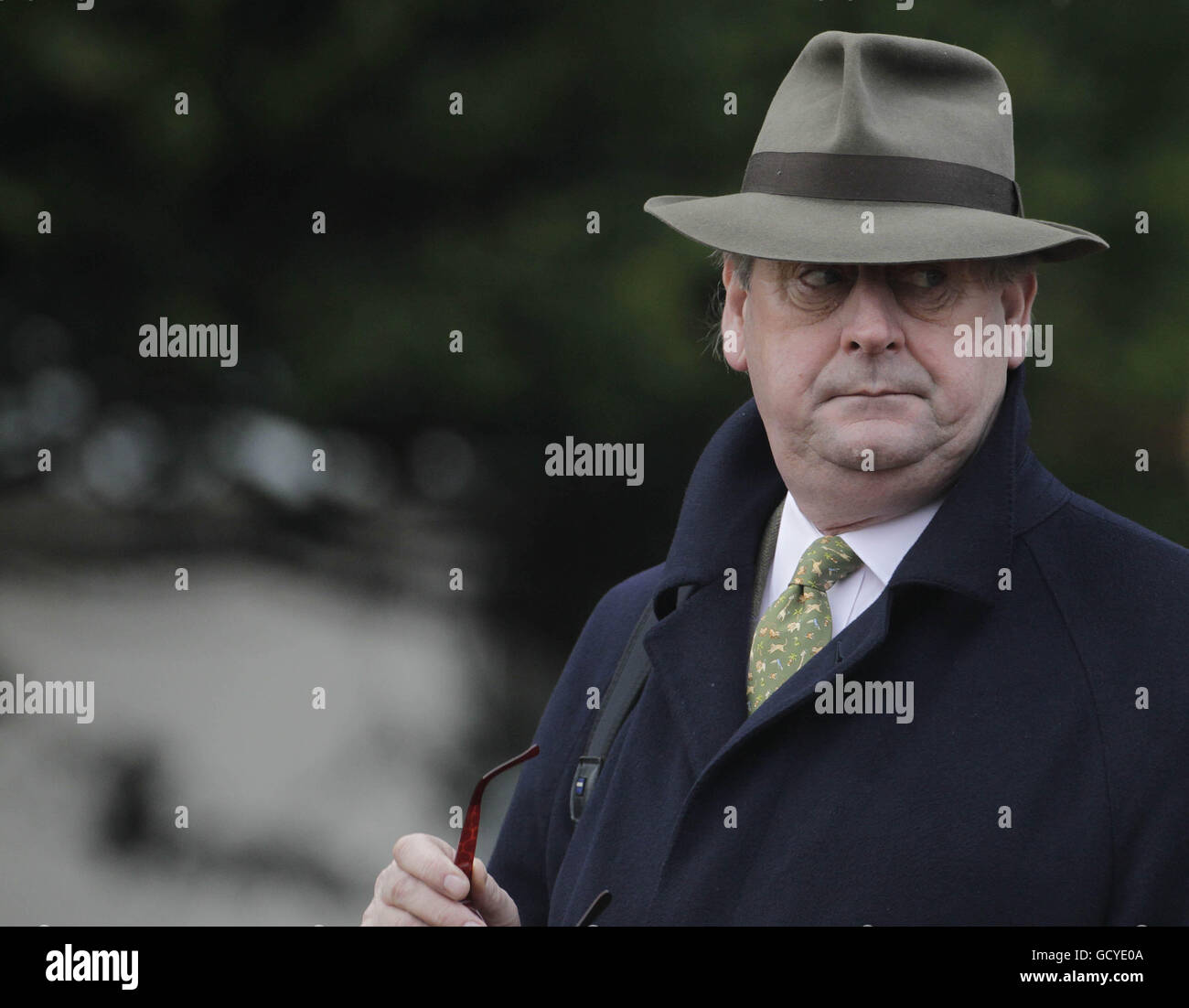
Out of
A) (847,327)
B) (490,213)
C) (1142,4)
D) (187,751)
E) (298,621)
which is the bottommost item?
(187,751)

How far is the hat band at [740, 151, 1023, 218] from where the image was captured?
6.68ft

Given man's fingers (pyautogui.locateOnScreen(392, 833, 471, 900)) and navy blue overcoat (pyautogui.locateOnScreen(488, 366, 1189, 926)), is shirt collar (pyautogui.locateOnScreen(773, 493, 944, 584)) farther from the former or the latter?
man's fingers (pyautogui.locateOnScreen(392, 833, 471, 900))

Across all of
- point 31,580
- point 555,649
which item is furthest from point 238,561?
point 555,649

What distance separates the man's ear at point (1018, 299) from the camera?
2096 mm

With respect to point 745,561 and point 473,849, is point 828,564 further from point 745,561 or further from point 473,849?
point 473,849

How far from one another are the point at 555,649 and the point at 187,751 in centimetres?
111

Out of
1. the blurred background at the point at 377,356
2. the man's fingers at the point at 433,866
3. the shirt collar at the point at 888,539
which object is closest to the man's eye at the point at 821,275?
the shirt collar at the point at 888,539

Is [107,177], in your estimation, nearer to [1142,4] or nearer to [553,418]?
[553,418]

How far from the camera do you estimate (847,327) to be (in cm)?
203

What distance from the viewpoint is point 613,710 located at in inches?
88.5

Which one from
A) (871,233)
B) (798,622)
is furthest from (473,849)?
(871,233)

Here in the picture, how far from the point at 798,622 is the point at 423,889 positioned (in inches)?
22.8

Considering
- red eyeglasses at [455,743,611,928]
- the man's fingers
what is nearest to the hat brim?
red eyeglasses at [455,743,611,928]

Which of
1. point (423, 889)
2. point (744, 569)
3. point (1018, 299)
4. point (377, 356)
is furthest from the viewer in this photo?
point (377, 356)
